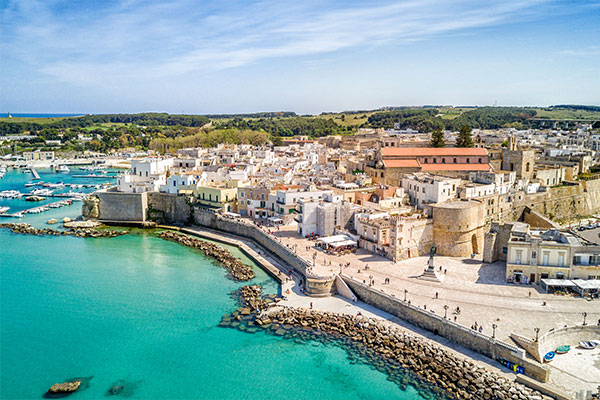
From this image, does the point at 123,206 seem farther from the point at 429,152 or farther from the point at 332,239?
the point at 429,152

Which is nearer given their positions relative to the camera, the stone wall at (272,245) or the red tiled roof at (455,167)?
the stone wall at (272,245)

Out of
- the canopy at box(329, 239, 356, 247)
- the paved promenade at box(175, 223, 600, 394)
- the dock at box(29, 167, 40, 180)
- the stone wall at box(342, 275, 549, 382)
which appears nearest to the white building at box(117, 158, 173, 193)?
the paved promenade at box(175, 223, 600, 394)

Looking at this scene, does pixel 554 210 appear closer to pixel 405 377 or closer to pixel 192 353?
pixel 405 377

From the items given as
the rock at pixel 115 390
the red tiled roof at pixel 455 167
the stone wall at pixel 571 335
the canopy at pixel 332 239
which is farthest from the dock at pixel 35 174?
the stone wall at pixel 571 335

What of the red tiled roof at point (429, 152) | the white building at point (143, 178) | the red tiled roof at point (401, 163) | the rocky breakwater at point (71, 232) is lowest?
the rocky breakwater at point (71, 232)

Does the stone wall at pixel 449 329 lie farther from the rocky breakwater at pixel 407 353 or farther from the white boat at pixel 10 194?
the white boat at pixel 10 194

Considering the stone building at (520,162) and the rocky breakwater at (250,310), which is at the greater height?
the stone building at (520,162)
